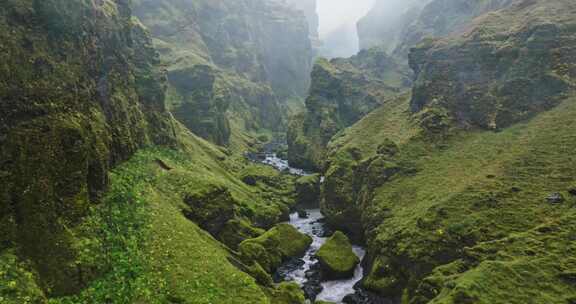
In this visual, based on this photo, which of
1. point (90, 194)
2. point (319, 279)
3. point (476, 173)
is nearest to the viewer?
point (90, 194)

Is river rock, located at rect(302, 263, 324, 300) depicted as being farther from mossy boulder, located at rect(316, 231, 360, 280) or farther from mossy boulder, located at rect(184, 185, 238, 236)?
mossy boulder, located at rect(184, 185, 238, 236)

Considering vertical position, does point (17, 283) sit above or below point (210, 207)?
below

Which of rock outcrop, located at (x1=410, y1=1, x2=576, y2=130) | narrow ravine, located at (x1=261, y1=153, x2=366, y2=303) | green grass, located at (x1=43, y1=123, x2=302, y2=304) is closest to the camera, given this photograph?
green grass, located at (x1=43, y1=123, x2=302, y2=304)

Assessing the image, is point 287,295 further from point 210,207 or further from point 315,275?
point 210,207

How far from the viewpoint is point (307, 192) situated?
95125 millimetres

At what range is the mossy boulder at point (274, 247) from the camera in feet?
173

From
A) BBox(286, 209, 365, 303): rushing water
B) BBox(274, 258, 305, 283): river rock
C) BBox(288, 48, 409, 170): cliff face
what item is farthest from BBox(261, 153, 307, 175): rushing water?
BBox(274, 258, 305, 283): river rock

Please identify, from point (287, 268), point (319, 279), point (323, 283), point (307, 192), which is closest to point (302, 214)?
point (307, 192)

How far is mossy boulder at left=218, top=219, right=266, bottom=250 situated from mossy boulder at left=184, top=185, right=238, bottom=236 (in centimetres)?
67

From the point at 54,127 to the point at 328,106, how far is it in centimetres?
12578

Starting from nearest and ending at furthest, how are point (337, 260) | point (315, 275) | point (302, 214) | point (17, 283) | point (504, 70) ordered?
point (17, 283) → point (315, 275) → point (337, 260) → point (504, 70) → point (302, 214)

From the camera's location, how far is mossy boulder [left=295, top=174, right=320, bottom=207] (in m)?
94.7

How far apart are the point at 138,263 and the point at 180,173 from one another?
2483 centimetres

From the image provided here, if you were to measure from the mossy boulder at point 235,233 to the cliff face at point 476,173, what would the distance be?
1818cm
